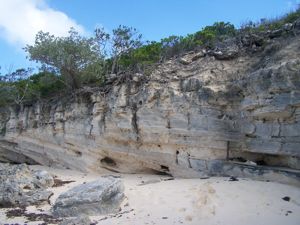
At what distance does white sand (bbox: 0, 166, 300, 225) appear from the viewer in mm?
8734

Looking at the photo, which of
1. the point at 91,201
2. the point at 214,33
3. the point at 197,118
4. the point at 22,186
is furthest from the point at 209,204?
the point at 214,33

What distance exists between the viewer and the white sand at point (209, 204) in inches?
344

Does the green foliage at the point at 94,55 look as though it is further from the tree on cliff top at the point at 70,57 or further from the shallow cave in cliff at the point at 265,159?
the shallow cave in cliff at the point at 265,159

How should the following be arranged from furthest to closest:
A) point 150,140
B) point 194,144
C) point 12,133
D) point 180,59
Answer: point 12,133, point 180,59, point 150,140, point 194,144

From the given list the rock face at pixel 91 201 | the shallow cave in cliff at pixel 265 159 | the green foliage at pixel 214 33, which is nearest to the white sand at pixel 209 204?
the rock face at pixel 91 201

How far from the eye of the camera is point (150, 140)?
1418 cm

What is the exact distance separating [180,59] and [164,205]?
7014 mm

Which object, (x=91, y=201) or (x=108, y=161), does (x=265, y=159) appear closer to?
(x=91, y=201)

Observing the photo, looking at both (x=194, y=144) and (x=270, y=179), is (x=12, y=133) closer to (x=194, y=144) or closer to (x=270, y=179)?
(x=194, y=144)

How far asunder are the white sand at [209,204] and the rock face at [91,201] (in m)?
0.30

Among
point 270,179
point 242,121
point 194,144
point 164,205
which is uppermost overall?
point 242,121

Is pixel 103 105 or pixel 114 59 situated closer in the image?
pixel 103 105

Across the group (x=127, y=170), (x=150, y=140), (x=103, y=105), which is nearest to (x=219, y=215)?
(x=150, y=140)

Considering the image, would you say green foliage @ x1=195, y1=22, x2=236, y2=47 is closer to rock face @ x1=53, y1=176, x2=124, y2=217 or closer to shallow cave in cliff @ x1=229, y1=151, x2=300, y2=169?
shallow cave in cliff @ x1=229, y1=151, x2=300, y2=169
